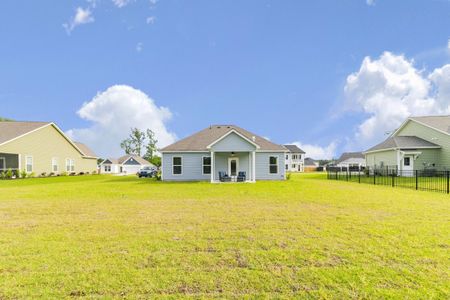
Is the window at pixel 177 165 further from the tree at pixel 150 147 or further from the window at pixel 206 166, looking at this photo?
the tree at pixel 150 147

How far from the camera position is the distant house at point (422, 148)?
27.2 meters

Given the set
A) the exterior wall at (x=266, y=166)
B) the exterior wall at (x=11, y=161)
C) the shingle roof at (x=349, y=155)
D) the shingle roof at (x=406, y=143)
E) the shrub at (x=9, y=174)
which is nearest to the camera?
the exterior wall at (x=266, y=166)

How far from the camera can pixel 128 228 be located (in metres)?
6.36

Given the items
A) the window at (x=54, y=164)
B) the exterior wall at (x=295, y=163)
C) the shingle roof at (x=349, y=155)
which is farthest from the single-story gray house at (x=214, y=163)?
the shingle roof at (x=349, y=155)

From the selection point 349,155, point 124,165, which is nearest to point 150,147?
point 124,165

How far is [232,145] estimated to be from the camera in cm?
2133

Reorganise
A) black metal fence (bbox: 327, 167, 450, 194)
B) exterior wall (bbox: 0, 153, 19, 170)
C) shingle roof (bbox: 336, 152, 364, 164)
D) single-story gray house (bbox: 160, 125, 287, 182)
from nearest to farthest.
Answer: black metal fence (bbox: 327, 167, 450, 194)
single-story gray house (bbox: 160, 125, 287, 182)
exterior wall (bbox: 0, 153, 19, 170)
shingle roof (bbox: 336, 152, 364, 164)

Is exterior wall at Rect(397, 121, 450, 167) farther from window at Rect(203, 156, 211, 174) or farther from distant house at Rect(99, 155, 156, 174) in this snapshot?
distant house at Rect(99, 155, 156, 174)

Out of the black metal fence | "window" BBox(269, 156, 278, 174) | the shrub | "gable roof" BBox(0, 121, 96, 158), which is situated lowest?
the black metal fence

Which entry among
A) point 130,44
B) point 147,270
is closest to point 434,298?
point 147,270

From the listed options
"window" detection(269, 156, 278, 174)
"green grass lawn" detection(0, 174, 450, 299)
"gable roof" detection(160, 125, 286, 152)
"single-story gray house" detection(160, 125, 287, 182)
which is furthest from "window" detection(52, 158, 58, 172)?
"green grass lawn" detection(0, 174, 450, 299)

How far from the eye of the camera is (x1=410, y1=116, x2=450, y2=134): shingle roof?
92.2 ft

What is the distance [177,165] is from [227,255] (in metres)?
20.0

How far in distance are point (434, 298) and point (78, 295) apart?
436 centimetres
